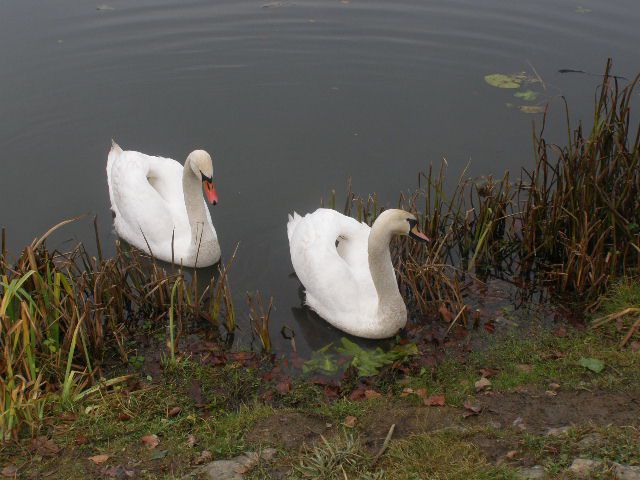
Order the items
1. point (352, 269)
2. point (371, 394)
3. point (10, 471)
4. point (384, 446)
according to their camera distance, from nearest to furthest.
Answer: point (384, 446) → point (10, 471) → point (371, 394) → point (352, 269)

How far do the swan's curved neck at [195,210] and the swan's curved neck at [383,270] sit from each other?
201 cm

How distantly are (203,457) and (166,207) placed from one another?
3.70 m

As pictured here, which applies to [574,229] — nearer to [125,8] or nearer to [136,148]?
[136,148]

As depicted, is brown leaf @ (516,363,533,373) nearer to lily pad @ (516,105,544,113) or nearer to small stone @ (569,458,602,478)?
small stone @ (569,458,602,478)

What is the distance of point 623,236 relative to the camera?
6.48 meters

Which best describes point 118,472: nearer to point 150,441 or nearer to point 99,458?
point 99,458

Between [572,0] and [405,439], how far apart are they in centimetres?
1077

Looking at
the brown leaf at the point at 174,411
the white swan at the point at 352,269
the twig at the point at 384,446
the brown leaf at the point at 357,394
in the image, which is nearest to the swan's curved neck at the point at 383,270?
the white swan at the point at 352,269

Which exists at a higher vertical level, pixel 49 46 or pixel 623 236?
pixel 49 46

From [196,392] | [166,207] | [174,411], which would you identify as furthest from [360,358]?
[166,207]

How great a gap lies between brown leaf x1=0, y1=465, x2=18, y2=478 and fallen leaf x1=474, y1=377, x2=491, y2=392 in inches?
119

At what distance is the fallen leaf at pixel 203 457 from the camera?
4566 millimetres

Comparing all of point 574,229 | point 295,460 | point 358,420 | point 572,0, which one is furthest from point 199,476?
point 572,0

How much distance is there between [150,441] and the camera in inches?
191
